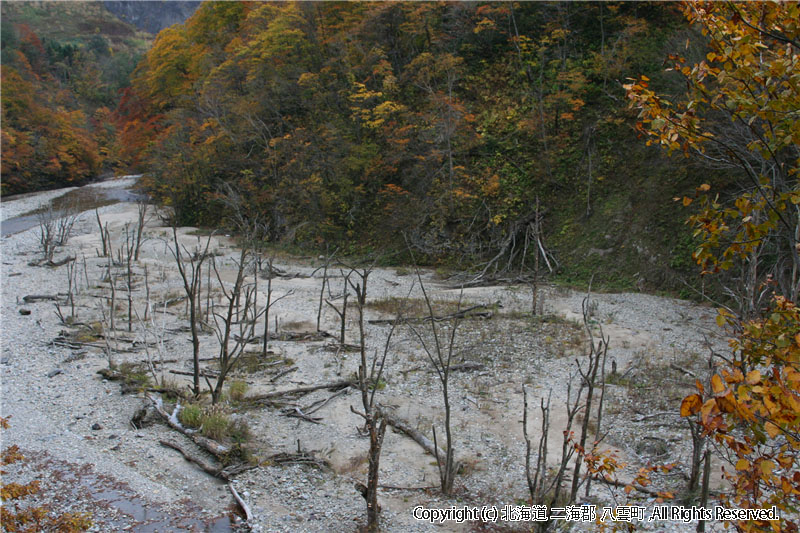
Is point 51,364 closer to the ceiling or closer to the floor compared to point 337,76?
closer to the floor

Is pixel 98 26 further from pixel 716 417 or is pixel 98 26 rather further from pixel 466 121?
pixel 716 417

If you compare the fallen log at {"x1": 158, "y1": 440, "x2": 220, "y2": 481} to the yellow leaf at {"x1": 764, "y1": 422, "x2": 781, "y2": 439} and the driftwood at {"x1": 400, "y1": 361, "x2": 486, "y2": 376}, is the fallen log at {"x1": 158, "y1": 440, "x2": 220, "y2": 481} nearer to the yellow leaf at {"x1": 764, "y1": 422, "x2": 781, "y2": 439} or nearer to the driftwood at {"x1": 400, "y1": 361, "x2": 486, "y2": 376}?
the driftwood at {"x1": 400, "y1": 361, "x2": 486, "y2": 376}

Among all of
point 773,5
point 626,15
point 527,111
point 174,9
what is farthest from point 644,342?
point 174,9

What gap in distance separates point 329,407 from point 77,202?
36.0 m

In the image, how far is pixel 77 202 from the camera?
122 ft

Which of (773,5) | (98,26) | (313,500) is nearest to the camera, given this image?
(773,5)

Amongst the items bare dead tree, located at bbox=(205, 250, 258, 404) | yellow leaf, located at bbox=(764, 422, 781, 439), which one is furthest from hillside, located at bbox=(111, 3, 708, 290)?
yellow leaf, located at bbox=(764, 422, 781, 439)

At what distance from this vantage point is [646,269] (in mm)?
17172

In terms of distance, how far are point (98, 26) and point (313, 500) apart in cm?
12386

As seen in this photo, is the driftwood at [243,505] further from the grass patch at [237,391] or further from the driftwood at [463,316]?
the driftwood at [463,316]

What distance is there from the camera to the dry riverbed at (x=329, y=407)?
6867 mm

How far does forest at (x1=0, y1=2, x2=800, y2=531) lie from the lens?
2705mm

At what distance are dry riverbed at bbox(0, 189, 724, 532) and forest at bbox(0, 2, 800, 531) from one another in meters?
0.10

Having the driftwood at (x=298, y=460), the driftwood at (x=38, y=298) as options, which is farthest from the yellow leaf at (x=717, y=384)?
the driftwood at (x=38, y=298)
